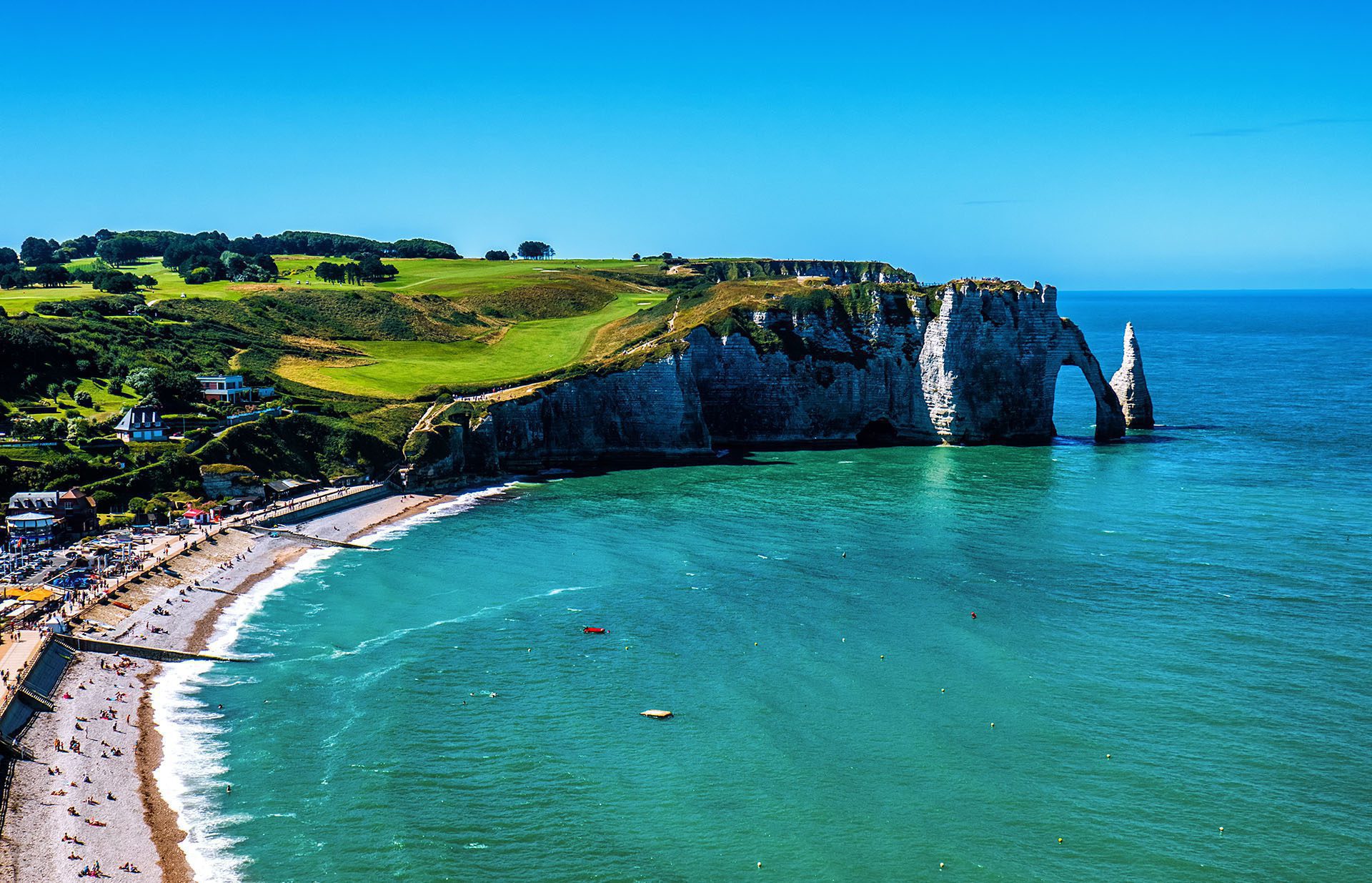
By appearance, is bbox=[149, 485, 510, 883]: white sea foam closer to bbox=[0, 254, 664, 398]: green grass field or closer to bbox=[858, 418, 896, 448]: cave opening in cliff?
bbox=[0, 254, 664, 398]: green grass field

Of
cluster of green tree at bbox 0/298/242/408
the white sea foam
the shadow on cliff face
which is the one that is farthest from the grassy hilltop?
the shadow on cliff face

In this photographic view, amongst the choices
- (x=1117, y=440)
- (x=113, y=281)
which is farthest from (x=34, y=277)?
(x=1117, y=440)

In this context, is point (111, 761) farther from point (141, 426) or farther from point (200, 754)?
point (141, 426)

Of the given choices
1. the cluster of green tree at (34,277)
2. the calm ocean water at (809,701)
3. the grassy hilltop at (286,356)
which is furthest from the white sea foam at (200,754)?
the cluster of green tree at (34,277)

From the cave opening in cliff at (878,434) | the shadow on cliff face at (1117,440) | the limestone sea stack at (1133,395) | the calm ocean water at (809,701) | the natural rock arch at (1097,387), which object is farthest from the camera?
the cave opening in cliff at (878,434)

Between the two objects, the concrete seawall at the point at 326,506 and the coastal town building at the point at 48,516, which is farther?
the concrete seawall at the point at 326,506

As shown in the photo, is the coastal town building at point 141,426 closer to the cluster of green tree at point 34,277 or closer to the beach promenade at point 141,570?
the beach promenade at point 141,570

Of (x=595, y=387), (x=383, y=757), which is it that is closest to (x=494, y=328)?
(x=595, y=387)
